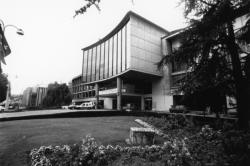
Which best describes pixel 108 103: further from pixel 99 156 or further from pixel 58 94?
pixel 99 156

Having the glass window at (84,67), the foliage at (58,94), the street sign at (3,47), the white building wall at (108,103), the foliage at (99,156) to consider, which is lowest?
the foliage at (99,156)

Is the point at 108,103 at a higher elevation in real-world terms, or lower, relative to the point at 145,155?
higher

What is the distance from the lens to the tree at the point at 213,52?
7715 mm

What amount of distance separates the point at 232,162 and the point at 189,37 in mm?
7480

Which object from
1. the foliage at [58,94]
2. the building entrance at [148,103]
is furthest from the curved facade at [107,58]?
the foliage at [58,94]

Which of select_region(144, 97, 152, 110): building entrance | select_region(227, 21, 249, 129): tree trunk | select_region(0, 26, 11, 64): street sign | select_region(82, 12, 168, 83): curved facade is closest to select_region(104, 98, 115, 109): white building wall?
select_region(82, 12, 168, 83): curved facade

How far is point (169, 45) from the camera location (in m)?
35.2

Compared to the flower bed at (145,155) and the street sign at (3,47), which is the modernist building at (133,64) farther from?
the street sign at (3,47)

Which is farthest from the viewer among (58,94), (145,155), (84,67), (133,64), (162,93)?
(58,94)

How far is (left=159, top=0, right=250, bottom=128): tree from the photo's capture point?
7.71 metres

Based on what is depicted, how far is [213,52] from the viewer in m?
8.63

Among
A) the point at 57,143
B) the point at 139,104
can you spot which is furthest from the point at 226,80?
the point at 139,104

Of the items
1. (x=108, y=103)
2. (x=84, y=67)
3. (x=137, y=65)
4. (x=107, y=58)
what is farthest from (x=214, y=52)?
(x=84, y=67)

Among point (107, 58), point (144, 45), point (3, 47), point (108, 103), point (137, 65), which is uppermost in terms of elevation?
point (144, 45)
